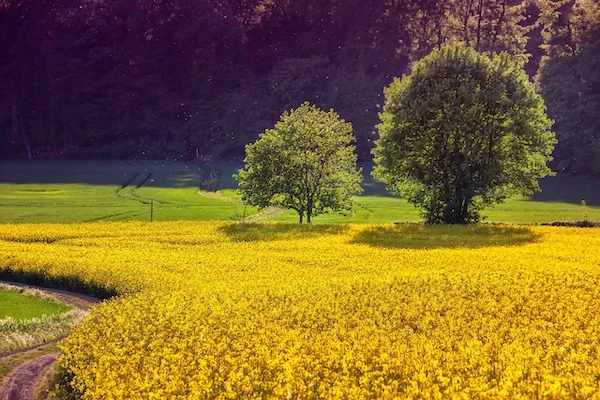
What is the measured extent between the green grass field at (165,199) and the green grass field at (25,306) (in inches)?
1083

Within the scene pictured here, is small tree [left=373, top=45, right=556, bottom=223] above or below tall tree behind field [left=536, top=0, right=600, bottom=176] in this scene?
below

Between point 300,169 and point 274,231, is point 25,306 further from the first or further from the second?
point 300,169

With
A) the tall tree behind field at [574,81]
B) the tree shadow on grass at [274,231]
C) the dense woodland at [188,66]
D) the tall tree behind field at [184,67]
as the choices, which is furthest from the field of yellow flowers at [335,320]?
the tall tree behind field at [184,67]

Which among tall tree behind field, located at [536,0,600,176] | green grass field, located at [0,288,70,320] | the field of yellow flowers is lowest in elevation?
green grass field, located at [0,288,70,320]

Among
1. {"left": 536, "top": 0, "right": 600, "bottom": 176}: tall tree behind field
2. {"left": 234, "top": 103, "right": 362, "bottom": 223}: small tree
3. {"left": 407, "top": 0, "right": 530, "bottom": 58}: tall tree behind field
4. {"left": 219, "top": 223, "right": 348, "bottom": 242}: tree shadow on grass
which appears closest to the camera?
{"left": 219, "top": 223, "right": 348, "bottom": 242}: tree shadow on grass

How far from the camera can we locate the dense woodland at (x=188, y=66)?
Result: 117m

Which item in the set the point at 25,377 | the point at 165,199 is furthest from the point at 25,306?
the point at 165,199

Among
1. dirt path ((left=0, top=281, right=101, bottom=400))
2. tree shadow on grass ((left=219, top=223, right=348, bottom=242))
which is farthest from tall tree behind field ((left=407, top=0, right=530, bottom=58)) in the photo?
dirt path ((left=0, top=281, right=101, bottom=400))

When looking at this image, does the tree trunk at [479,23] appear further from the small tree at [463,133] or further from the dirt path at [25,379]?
the dirt path at [25,379]

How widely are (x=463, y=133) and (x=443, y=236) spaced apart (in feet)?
27.3

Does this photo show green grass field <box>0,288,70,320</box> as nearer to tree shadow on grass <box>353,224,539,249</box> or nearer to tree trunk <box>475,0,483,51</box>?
tree shadow on grass <box>353,224,539,249</box>

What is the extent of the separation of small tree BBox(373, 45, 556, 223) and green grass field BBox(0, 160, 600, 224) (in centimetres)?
889

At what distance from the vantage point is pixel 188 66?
12444 centimetres

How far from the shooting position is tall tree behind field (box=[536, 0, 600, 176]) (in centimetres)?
9075
